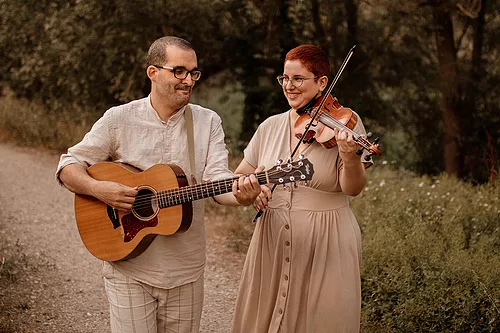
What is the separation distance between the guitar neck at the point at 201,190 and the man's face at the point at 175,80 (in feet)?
1.26

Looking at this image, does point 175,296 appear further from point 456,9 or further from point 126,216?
point 456,9

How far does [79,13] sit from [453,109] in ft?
21.5

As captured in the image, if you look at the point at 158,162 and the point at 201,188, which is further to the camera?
the point at 158,162

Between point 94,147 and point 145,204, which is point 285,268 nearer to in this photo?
point 145,204

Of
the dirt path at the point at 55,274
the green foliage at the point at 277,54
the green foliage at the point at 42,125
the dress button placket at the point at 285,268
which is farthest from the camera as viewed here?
the green foliage at the point at 42,125

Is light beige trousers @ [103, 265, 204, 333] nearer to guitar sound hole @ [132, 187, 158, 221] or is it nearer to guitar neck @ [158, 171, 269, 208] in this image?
guitar sound hole @ [132, 187, 158, 221]

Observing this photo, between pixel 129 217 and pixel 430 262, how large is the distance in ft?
9.00

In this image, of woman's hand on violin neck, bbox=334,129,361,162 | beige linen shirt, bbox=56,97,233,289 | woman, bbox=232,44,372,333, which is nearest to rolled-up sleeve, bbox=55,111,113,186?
beige linen shirt, bbox=56,97,233,289

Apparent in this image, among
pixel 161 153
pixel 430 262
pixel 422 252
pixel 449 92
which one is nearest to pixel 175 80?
pixel 161 153

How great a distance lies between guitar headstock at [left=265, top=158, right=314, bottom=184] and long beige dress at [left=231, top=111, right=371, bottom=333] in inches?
10.1

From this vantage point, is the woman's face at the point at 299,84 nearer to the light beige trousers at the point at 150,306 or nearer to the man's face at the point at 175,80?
the man's face at the point at 175,80

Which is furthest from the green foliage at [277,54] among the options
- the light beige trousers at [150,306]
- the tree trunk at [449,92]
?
the light beige trousers at [150,306]

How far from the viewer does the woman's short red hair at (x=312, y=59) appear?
11.2 feet

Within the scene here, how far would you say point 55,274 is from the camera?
265 inches
